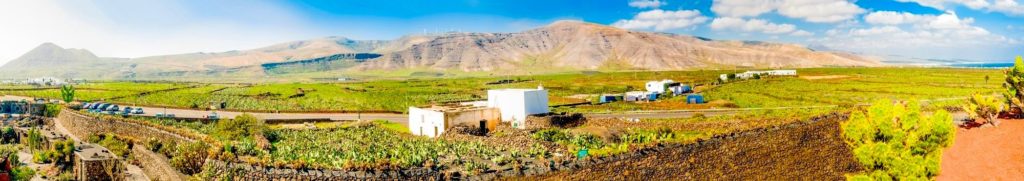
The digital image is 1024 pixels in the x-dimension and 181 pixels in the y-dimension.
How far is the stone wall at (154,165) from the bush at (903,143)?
23950 millimetres

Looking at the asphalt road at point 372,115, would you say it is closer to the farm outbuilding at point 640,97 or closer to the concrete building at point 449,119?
the concrete building at point 449,119

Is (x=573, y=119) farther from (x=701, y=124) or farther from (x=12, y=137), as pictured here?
(x=12, y=137)

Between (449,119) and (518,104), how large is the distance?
4.23 m

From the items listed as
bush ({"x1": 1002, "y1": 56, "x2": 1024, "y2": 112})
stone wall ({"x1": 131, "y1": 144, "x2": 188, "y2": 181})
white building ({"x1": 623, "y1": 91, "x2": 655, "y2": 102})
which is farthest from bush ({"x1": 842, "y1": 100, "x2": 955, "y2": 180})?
white building ({"x1": 623, "y1": 91, "x2": 655, "y2": 102})

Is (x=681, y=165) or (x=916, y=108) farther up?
(x=916, y=108)

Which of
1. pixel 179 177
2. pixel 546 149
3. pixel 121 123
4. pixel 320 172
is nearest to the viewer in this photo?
pixel 320 172

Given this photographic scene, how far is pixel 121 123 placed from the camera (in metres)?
45.3

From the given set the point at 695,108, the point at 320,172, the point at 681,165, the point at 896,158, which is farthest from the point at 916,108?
the point at 695,108

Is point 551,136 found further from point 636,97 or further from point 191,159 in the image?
point 636,97

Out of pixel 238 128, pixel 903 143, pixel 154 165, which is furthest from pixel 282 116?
pixel 903 143

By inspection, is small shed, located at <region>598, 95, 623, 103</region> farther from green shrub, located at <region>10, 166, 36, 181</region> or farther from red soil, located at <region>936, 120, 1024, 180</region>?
green shrub, located at <region>10, 166, 36, 181</region>

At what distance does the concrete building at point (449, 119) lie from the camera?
34.9 meters

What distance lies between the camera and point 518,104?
1447 inches

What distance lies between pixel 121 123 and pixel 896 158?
46484 mm
